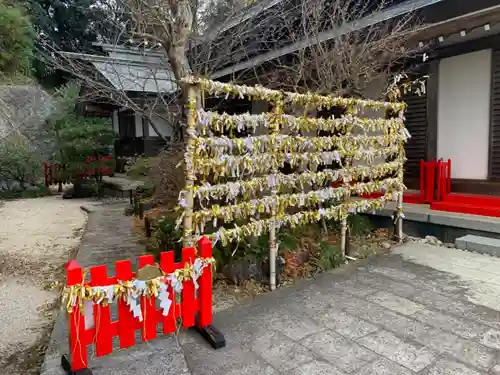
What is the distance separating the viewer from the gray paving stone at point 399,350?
260cm

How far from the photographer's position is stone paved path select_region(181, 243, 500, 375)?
259cm

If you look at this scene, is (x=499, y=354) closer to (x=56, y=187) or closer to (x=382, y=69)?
(x=382, y=69)

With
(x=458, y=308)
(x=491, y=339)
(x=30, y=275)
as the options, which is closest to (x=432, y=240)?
(x=458, y=308)

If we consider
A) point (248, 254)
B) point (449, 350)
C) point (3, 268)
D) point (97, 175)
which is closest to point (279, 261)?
point (248, 254)

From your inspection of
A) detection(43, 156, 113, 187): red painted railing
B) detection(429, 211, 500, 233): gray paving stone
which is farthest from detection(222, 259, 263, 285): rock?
detection(43, 156, 113, 187): red painted railing

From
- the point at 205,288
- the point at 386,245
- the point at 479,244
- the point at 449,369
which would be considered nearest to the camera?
the point at 449,369

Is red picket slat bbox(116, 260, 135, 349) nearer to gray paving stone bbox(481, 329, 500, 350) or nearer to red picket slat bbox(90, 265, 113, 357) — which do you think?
red picket slat bbox(90, 265, 113, 357)

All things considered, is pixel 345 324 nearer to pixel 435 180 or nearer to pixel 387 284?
pixel 387 284

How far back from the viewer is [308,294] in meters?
3.86

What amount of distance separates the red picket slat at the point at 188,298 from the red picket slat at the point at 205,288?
0.07 meters

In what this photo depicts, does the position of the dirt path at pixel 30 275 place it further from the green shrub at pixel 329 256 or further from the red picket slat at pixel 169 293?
the green shrub at pixel 329 256

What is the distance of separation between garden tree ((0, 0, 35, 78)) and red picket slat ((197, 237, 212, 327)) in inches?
817

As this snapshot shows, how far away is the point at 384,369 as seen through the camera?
2.52m

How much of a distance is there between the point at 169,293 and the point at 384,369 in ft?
5.15
